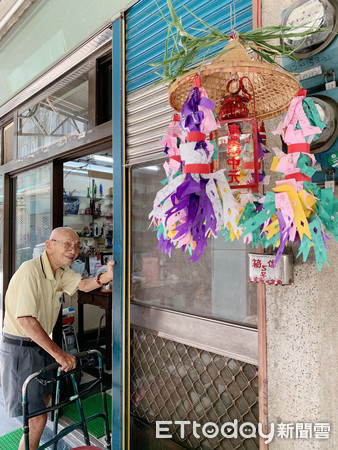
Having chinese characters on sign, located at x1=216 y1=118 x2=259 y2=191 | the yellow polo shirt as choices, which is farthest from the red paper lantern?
the yellow polo shirt

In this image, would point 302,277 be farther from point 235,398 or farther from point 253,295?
point 235,398

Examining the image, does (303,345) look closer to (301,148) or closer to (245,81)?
(301,148)

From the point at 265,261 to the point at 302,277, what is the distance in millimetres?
170

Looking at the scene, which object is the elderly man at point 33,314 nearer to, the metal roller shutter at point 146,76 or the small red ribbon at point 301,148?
the metal roller shutter at point 146,76

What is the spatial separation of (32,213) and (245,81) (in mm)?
2922

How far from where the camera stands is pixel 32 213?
3.43 m

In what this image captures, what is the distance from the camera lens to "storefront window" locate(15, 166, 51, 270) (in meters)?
3.15

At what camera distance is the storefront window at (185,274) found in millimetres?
1556

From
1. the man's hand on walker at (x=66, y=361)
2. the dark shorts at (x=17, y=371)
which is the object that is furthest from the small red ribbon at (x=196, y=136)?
the dark shorts at (x=17, y=371)

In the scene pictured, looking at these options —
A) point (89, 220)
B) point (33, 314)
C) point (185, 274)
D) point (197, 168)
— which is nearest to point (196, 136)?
Result: point (197, 168)

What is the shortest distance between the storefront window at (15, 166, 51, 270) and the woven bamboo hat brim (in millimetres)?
2309

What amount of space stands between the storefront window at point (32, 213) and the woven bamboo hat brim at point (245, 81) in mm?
2309

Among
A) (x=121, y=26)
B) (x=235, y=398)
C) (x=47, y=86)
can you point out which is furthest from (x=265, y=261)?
(x=47, y=86)

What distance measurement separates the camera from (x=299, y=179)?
2.79 ft
